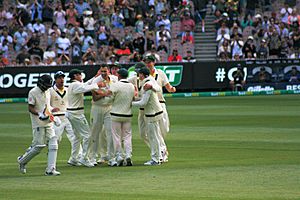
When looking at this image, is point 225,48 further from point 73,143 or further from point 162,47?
point 73,143

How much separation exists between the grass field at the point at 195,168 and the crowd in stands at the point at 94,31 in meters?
11.2

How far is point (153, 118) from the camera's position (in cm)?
1806

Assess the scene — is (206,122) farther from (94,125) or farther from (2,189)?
(2,189)

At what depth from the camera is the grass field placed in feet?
47.1

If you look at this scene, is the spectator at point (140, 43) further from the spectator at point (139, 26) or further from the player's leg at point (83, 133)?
the player's leg at point (83, 133)

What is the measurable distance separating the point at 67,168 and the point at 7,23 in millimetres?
25004

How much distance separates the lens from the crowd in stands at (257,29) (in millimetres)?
40562

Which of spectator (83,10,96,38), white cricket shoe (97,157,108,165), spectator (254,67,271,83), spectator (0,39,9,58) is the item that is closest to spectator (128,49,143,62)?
spectator (83,10,96,38)

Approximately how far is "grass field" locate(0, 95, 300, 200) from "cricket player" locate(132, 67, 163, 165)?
316mm

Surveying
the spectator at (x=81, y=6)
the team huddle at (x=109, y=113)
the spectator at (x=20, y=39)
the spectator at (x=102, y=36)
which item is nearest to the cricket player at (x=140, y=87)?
the team huddle at (x=109, y=113)

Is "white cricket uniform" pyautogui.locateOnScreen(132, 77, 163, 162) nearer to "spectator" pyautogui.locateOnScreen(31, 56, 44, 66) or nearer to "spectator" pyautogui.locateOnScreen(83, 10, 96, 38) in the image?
"spectator" pyautogui.locateOnScreen(31, 56, 44, 66)

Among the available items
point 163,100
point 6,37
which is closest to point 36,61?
point 6,37

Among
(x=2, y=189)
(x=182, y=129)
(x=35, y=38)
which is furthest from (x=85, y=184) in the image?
(x=35, y=38)

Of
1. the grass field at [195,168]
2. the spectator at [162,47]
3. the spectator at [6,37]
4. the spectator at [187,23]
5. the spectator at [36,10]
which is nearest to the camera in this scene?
the grass field at [195,168]
